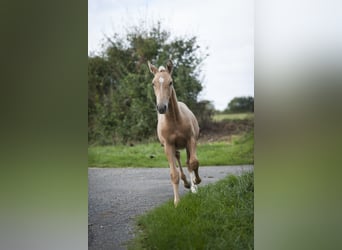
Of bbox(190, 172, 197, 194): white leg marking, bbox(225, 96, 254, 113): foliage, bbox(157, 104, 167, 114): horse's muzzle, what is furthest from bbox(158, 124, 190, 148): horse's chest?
bbox(225, 96, 254, 113): foliage

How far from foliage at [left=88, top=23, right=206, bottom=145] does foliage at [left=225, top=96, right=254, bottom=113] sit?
29 centimetres

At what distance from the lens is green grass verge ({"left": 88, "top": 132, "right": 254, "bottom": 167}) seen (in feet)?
9.39

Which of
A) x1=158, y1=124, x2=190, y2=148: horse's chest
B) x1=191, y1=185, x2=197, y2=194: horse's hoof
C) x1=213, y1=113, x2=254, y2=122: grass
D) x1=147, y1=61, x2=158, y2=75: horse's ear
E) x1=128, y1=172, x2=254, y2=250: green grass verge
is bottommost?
x1=128, y1=172, x2=254, y2=250: green grass verge

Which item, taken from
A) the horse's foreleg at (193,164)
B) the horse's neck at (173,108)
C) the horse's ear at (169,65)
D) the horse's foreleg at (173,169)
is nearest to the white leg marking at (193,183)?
the horse's foreleg at (193,164)

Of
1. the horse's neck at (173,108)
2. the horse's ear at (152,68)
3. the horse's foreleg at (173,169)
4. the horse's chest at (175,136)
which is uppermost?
the horse's ear at (152,68)

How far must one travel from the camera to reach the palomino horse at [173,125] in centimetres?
291

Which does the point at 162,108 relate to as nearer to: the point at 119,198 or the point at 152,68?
the point at 152,68

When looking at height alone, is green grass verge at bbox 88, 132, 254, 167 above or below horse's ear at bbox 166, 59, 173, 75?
below

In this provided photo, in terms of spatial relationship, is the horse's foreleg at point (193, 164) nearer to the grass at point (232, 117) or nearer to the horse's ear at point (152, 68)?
the grass at point (232, 117)

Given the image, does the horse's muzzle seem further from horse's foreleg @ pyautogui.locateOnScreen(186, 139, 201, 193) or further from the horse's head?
horse's foreleg @ pyautogui.locateOnScreen(186, 139, 201, 193)

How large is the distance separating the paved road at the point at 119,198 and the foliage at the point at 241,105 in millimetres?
492

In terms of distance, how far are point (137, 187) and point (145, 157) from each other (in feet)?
0.75
